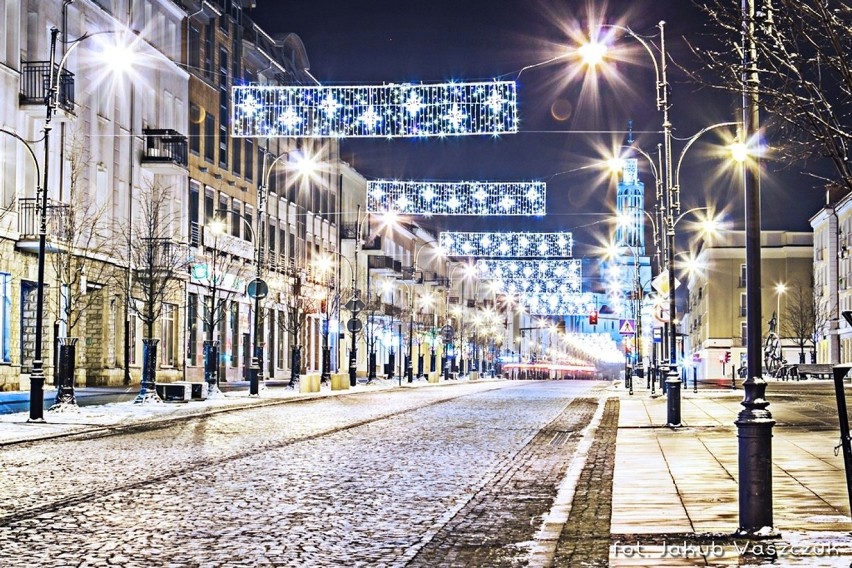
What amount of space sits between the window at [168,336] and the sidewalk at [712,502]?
32.4 metres

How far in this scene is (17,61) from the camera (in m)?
38.1

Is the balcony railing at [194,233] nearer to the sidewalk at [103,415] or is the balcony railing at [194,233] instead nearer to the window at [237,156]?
the window at [237,156]

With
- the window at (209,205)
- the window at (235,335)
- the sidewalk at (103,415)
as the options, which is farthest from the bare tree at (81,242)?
the window at (235,335)

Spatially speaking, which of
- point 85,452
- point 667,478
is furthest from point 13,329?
point 667,478

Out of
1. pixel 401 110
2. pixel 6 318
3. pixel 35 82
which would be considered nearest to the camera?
pixel 401 110

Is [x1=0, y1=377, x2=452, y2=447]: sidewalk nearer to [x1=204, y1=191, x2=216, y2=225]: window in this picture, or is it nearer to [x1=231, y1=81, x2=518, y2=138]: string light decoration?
[x1=231, y1=81, x2=518, y2=138]: string light decoration

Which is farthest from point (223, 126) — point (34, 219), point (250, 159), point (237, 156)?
point (34, 219)

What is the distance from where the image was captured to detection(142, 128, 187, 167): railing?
48844mm

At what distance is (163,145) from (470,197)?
15545mm

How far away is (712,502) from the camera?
11609mm

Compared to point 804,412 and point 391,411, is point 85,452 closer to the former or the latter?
point 391,411

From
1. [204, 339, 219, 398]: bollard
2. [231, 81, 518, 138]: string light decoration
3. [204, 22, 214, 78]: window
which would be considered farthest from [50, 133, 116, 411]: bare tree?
[204, 22, 214, 78]: window

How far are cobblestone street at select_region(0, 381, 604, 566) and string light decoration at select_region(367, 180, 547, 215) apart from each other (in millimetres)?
16520

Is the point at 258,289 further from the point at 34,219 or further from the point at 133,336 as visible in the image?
the point at 133,336
